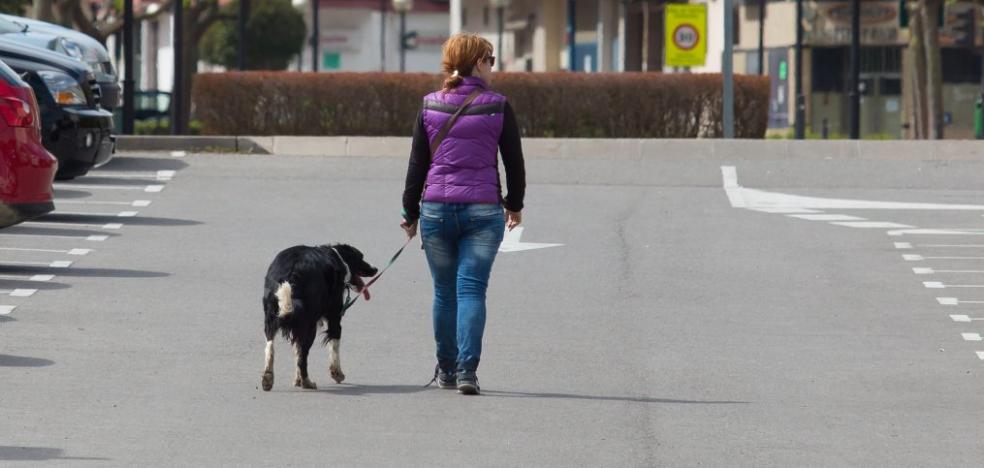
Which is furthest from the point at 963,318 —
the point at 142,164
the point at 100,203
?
the point at 142,164

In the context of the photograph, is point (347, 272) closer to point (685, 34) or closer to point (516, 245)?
point (516, 245)

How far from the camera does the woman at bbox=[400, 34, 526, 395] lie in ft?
32.3

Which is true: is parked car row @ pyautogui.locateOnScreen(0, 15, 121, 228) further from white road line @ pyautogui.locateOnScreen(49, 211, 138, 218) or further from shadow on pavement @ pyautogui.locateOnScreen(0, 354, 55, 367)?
shadow on pavement @ pyautogui.locateOnScreen(0, 354, 55, 367)

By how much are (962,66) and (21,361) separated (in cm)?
5027

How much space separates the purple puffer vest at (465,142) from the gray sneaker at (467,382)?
0.77 metres

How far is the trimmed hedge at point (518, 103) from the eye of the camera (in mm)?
28094

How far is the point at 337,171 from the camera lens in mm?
23250

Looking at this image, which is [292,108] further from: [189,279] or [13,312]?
[13,312]

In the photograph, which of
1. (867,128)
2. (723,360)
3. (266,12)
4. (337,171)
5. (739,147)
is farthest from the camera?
(266,12)

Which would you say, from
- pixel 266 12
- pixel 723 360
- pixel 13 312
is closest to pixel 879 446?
pixel 723 360

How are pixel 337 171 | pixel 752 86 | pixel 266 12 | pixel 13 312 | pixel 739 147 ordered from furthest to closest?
pixel 266 12
pixel 752 86
pixel 739 147
pixel 337 171
pixel 13 312

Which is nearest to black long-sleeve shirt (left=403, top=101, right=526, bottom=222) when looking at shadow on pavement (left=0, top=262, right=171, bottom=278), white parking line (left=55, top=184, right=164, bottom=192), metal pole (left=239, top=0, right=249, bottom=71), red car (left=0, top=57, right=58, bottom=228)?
red car (left=0, top=57, right=58, bottom=228)

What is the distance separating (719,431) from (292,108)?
1977cm

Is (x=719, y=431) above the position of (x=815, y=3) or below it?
below
